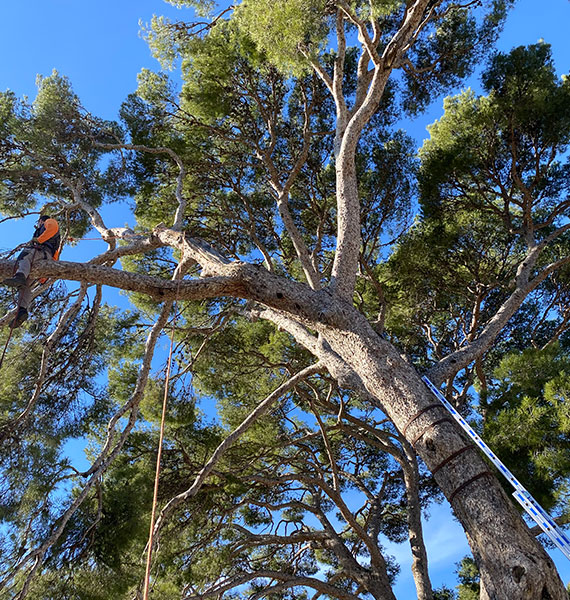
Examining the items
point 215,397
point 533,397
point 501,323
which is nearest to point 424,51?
point 501,323

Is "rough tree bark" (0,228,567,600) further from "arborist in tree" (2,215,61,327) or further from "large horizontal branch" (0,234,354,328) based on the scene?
"arborist in tree" (2,215,61,327)

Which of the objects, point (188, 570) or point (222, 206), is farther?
point (222, 206)

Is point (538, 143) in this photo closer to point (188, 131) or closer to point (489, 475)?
point (188, 131)

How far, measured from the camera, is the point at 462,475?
2018mm

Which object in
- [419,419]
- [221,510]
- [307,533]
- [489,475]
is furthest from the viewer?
[307,533]

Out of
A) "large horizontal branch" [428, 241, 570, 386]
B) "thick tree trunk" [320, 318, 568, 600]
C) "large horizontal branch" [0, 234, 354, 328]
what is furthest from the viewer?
"large horizontal branch" [428, 241, 570, 386]

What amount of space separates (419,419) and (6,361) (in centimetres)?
369

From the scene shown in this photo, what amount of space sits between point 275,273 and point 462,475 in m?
3.27

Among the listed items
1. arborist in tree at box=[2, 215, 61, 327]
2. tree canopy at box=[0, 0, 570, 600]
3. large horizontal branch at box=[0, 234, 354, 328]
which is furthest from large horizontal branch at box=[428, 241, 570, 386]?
A: arborist in tree at box=[2, 215, 61, 327]

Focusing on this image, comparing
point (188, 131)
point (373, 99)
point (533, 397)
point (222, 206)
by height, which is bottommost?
point (533, 397)

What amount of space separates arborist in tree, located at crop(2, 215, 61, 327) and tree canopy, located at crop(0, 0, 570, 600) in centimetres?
31

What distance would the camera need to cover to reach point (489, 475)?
6.59ft

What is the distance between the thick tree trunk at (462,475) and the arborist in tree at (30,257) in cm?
170

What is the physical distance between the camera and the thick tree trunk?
173 centimetres
